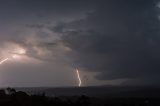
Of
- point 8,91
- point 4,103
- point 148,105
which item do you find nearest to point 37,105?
point 4,103

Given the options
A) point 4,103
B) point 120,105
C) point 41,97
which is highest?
point 120,105

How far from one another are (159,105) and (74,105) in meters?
66.4

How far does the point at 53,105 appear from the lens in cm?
9275

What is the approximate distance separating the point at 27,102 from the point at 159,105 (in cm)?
8335

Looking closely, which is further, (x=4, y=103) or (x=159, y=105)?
(x=159, y=105)

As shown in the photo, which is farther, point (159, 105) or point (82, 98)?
point (159, 105)

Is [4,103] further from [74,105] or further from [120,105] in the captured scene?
[120,105]

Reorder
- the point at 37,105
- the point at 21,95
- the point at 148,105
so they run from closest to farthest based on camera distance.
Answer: the point at 37,105
the point at 21,95
the point at 148,105

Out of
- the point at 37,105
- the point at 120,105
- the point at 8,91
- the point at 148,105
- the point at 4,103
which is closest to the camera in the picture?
the point at 4,103

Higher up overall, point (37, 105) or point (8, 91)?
point (8, 91)

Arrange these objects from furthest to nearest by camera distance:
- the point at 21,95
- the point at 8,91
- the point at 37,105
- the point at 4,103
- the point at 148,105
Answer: the point at 148,105 → the point at 8,91 → the point at 21,95 → the point at 37,105 → the point at 4,103

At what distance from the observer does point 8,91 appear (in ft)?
349

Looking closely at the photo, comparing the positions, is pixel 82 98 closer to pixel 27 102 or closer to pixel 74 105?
pixel 74 105

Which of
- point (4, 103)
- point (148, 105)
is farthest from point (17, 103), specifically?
point (148, 105)
